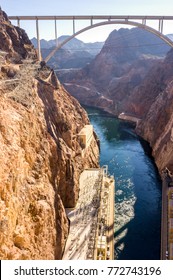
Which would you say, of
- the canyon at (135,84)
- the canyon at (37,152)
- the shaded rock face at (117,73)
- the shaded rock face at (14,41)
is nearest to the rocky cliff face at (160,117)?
the canyon at (135,84)

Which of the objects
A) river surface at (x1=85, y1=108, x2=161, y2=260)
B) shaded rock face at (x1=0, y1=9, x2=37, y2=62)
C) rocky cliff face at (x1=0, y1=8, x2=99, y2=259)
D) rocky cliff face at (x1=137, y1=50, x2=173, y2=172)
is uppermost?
shaded rock face at (x1=0, y1=9, x2=37, y2=62)

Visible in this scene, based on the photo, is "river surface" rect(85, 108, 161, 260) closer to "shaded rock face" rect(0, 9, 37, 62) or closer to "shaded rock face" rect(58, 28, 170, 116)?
"shaded rock face" rect(0, 9, 37, 62)

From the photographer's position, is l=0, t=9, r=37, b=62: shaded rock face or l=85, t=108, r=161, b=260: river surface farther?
l=0, t=9, r=37, b=62: shaded rock face

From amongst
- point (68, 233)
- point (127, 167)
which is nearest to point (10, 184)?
point (68, 233)

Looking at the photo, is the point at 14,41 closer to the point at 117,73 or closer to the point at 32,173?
the point at 32,173

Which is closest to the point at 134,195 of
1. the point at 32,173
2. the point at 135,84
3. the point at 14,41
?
the point at 32,173

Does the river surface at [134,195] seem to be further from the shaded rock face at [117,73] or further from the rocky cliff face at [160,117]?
the shaded rock face at [117,73]

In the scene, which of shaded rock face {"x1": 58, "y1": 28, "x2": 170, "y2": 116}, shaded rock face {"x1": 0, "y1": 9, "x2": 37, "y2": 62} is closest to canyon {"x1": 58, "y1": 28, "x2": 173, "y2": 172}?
shaded rock face {"x1": 58, "y1": 28, "x2": 170, "y2": 116}

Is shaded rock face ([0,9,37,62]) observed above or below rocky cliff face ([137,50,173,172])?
above
